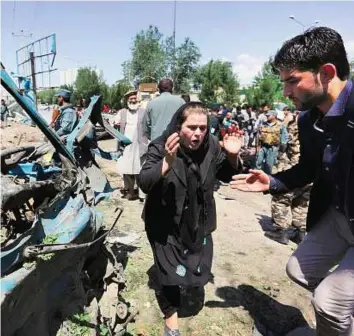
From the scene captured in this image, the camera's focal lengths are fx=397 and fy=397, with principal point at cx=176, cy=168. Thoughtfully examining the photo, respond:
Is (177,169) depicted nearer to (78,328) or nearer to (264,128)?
(78,328)

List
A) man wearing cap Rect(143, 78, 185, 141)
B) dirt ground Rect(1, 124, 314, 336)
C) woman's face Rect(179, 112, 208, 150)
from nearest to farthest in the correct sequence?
woman's face Rect(179, 112, 208, 150)
dirt ground Rect(1, 124, 314, 336)
man wearing cap Rect(143, 78, 185, 141)

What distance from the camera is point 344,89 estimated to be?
7.46ft

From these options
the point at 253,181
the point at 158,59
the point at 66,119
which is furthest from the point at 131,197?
the point at 158,59

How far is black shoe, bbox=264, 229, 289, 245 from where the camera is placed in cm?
522

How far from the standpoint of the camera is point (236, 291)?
3.75 metres

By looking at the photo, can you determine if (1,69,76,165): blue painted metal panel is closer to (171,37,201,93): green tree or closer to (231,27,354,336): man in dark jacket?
(231,27,354,336): man in dark jacket

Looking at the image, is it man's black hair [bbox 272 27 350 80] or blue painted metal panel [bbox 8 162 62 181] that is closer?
man's black hair [bbox 272 27 350 80]

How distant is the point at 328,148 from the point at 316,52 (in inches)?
23.0

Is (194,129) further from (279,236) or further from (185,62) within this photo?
(185,62)

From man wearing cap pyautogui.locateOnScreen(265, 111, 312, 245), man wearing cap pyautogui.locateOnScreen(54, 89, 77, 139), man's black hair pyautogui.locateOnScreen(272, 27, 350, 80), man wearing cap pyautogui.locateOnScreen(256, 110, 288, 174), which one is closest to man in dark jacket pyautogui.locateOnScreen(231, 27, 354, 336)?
man's black hair pyautogui.locateOnScreen(272, 27, 350, 80)

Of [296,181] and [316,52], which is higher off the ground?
[316,52]

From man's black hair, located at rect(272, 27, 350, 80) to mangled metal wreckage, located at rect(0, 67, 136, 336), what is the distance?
1492 mm

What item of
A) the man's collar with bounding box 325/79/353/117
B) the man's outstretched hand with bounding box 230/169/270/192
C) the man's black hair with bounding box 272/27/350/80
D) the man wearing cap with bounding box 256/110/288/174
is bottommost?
the man wearing cap with bounding box 256/110/288/174

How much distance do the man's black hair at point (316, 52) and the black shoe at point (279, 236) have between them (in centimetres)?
332
